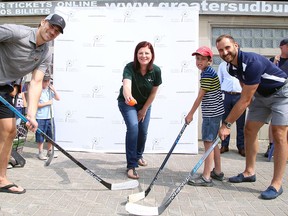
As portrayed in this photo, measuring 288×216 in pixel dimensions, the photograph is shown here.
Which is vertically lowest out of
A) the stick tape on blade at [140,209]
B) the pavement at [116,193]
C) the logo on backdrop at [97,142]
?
the pavement at [116,193]

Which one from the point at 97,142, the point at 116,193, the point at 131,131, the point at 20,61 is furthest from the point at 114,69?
the point at 116,193

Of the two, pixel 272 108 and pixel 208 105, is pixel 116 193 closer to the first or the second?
pixel 208 105

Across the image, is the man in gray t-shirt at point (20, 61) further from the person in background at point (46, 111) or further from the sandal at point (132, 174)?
the person in background at point (46, 111)

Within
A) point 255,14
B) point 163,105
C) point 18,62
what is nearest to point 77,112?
point 163,105

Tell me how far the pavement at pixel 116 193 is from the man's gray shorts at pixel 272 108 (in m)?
0.78

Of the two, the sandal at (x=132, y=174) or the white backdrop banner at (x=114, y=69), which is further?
the white backdrop banner at (x=114, y=69)

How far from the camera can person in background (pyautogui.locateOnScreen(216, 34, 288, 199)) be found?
3.05 meters

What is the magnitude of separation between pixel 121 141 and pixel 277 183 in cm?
266

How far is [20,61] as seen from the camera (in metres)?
3.04

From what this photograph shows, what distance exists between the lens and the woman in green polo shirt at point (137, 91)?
384 centimetres

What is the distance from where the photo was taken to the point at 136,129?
3855 mm

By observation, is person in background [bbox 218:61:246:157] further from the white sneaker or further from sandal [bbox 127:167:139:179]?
the white sneaker

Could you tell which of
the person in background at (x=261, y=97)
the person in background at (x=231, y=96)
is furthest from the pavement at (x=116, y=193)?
the person in background at (x=231, y=96)

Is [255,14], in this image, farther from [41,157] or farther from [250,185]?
[41,157]
